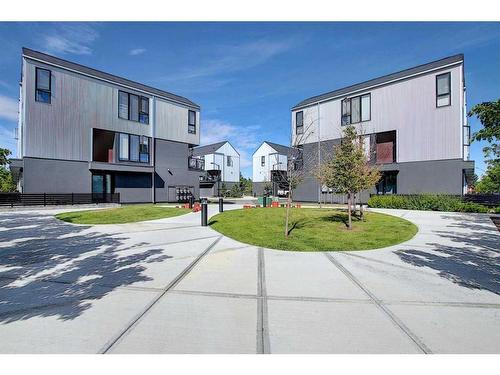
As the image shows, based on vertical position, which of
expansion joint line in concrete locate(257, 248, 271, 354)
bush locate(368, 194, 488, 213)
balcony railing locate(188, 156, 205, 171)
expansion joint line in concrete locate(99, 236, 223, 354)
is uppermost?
balcony railing locate(188, 156, 205, 171)

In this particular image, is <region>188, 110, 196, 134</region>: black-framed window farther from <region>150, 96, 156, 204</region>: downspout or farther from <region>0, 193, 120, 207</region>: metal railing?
<region>0, 193, 120, 207</region>: metal railing

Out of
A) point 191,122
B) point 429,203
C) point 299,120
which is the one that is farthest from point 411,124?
point 191,122

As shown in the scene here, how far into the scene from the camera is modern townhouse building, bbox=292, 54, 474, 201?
2119cm

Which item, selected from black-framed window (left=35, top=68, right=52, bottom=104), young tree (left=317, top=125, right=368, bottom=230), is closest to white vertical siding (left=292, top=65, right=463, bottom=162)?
young tree (left=317, top=125, right=368, bottom=230)

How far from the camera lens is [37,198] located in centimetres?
2034

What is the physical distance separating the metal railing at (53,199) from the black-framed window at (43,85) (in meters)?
7.71

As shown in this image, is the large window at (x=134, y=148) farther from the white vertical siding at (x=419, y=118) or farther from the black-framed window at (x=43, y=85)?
the white vertical siding at (x=419, y=118)

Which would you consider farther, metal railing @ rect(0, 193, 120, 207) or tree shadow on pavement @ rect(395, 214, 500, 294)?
metal railing @ rect(0, 193, 120, 207)

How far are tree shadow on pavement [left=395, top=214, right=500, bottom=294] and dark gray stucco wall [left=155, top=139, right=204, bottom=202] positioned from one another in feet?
82.0

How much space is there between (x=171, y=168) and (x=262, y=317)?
27.6 m

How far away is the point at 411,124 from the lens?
23.7m

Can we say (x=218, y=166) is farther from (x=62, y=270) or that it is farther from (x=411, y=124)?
(x=62, y=270)
